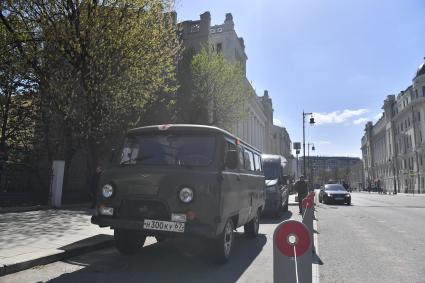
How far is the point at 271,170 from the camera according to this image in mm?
17703

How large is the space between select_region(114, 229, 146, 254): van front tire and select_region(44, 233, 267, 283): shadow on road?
5.8 inches

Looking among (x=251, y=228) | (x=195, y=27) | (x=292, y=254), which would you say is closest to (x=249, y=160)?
(x=251, y=228)

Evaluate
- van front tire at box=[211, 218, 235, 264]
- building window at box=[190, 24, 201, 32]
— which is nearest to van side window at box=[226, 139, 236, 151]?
van front tire at box=[211, 218, 235, 264]

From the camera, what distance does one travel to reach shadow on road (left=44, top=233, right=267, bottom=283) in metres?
5.97

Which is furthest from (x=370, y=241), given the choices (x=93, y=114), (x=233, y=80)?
(x=233, y=80)

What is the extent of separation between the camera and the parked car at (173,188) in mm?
6324

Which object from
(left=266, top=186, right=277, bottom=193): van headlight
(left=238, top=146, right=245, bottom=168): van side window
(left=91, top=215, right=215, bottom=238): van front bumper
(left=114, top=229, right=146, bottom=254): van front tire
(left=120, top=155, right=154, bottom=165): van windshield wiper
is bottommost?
(left=114, top=229, right=146, bottom=254): van front tire

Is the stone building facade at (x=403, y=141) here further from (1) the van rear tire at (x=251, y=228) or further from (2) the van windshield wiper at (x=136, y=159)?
(2) the van windshield wiper at (x=136, y=159)

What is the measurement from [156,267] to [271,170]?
1158 cm

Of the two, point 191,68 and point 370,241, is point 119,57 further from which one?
point 191,68

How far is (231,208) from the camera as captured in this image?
7258 mm

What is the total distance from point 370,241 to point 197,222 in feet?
18.6

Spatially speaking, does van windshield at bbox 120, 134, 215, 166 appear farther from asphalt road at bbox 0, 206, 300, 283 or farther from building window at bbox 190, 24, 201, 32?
building window at bbox 190, 24, 201, 32

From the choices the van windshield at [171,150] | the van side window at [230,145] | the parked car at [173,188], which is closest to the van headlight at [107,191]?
the parked car at [173,188]
